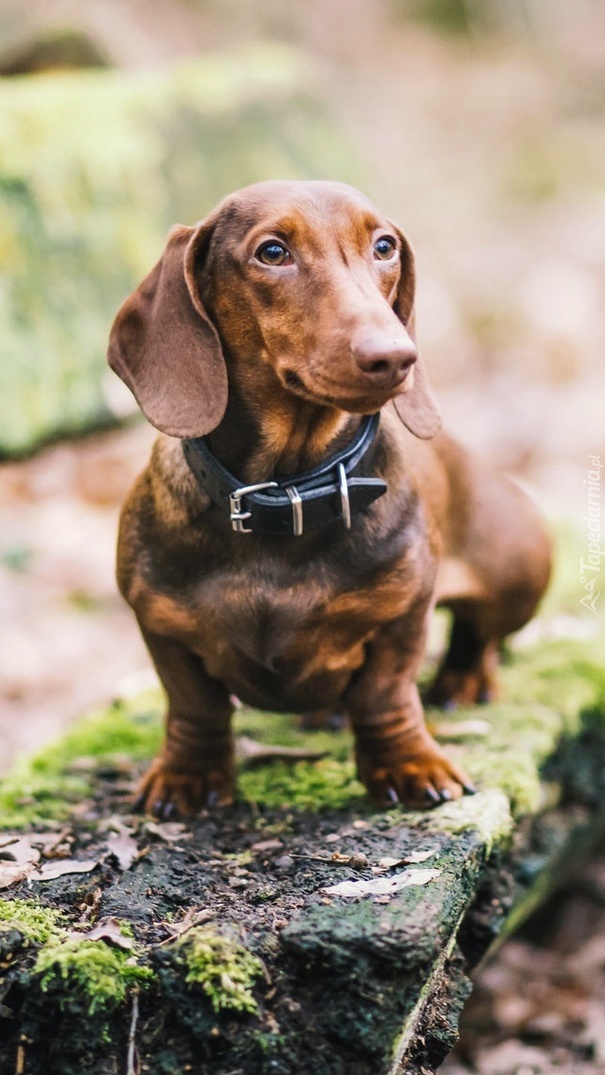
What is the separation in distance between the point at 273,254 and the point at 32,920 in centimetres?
157

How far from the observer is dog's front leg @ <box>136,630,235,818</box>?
3.05 meters

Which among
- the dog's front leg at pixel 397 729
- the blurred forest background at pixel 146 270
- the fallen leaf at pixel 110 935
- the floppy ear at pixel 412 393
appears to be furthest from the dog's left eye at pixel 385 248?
the blurred forest background at pixel 146 270

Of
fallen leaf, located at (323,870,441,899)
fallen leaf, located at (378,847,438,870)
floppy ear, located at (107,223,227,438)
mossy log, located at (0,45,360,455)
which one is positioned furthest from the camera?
mossy log, located at (0,45,360,455)

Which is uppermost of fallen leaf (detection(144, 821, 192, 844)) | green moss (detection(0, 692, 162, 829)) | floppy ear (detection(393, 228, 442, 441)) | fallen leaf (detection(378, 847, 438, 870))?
floppy ear (detection(393, 228, 442, 441))

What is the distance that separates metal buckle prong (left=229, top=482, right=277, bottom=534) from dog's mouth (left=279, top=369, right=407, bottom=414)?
0.30 metres

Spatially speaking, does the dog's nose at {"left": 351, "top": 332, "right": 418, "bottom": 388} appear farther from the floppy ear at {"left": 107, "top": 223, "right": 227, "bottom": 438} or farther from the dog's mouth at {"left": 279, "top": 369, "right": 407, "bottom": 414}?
the floppy ear at {"left": 107, "top": 223, "right": 227, "bottom": 438}

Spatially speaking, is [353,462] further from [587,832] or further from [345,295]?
[587,832]

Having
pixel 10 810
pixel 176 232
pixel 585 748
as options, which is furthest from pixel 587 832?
pixel 176 232

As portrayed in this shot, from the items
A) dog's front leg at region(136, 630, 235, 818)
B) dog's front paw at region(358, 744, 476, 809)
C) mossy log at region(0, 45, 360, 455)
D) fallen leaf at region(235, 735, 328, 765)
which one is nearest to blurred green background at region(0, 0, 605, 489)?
mossy log at region(0, 45, 360, 455)

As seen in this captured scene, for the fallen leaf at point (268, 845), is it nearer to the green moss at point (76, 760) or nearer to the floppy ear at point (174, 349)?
the green moss at point (76, 760)

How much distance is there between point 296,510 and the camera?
8.98 ft

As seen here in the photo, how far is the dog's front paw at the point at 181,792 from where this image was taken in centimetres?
309

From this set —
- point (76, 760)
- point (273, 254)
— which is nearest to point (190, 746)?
point (76, 760)

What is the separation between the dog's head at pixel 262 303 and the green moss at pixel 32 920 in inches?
43.9
